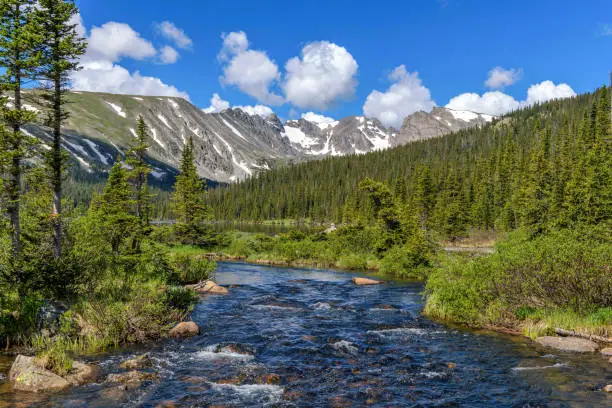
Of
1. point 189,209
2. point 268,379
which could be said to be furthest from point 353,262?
point 268,379

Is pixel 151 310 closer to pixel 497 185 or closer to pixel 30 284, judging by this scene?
pixel 30 284

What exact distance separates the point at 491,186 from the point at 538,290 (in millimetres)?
96319

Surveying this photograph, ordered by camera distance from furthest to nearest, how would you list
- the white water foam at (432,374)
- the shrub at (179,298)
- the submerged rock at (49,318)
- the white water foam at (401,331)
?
the shrub at (179,298), the white water foam at (401,331), the submerged rock at (49,318), the white water foam at (432,374)

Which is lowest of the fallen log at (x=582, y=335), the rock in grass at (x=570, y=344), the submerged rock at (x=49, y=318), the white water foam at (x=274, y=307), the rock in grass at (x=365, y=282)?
the white water foam at (x=274, y=307)

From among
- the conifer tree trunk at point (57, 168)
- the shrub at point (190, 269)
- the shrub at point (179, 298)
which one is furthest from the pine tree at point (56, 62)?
the shrub at point (190, 269)

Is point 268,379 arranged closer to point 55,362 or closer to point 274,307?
point 55,362

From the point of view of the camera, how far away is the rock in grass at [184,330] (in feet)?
56.1

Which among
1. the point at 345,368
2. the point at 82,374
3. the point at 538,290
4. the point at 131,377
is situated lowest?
the point at 345,368

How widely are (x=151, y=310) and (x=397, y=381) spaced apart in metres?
10.0

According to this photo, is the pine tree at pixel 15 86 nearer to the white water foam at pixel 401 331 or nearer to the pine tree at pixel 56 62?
the pine tree at pixel 56 62

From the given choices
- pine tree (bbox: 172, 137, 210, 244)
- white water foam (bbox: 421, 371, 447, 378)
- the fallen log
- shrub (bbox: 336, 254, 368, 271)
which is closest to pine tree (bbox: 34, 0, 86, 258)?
white water foam (bbox: 421, 371, 447, 378)

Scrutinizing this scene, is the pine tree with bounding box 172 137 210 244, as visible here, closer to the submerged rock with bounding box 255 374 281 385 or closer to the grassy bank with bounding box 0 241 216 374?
the grassy bank with bounding box 0 241 216 374

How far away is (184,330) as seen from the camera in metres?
17.4

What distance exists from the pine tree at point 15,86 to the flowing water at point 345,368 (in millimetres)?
6556
